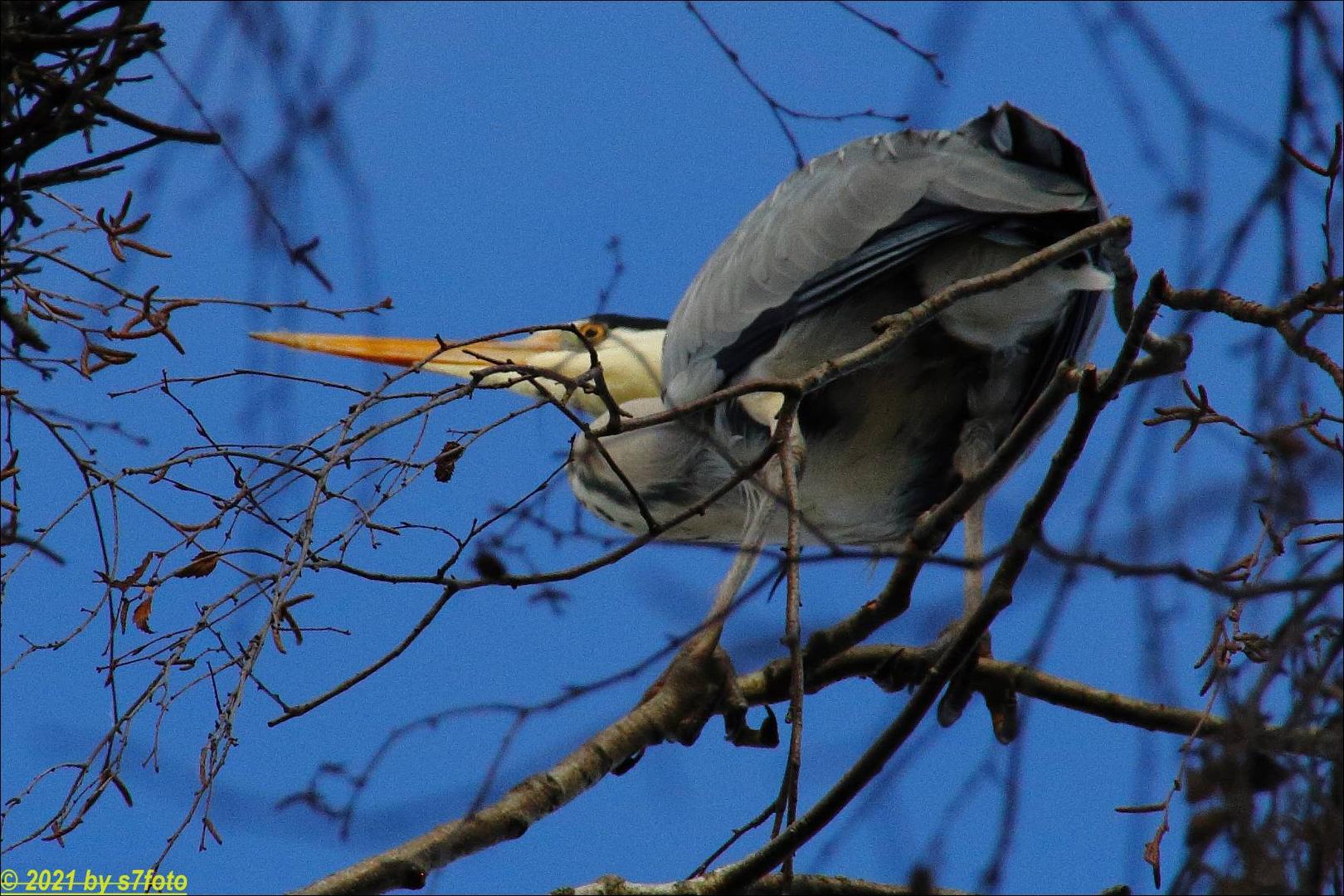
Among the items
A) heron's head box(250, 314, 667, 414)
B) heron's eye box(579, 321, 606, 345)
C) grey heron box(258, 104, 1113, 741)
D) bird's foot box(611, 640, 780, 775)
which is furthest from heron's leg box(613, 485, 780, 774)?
heron's eye box(579, 321, 606, 345)

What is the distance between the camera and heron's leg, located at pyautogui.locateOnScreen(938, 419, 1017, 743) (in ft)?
8.71

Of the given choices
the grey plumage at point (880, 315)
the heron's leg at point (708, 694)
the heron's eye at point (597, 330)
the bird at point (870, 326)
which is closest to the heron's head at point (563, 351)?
the heron's eye at point (597, 330)

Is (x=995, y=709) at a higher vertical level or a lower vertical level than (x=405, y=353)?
lower

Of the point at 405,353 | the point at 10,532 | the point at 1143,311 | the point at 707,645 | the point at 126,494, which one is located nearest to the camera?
the point at 10,532

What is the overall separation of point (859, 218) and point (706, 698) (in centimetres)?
103

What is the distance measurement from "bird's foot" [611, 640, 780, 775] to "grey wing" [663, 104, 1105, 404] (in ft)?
2.59

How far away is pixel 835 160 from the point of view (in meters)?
3.21

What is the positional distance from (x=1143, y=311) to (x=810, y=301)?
1.28 metres

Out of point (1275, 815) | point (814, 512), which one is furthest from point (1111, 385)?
point (814, 512)

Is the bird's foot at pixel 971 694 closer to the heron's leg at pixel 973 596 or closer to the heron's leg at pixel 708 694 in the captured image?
the heron's leg at pixel 973 596

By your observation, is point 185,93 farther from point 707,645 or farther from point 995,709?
point 995,709

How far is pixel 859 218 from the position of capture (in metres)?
2.91

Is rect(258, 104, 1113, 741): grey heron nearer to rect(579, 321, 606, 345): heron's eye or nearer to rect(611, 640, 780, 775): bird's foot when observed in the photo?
rect(611, 640, 780, 775): bird's foot

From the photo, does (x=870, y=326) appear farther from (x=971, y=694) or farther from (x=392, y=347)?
(x=392, y=347)
